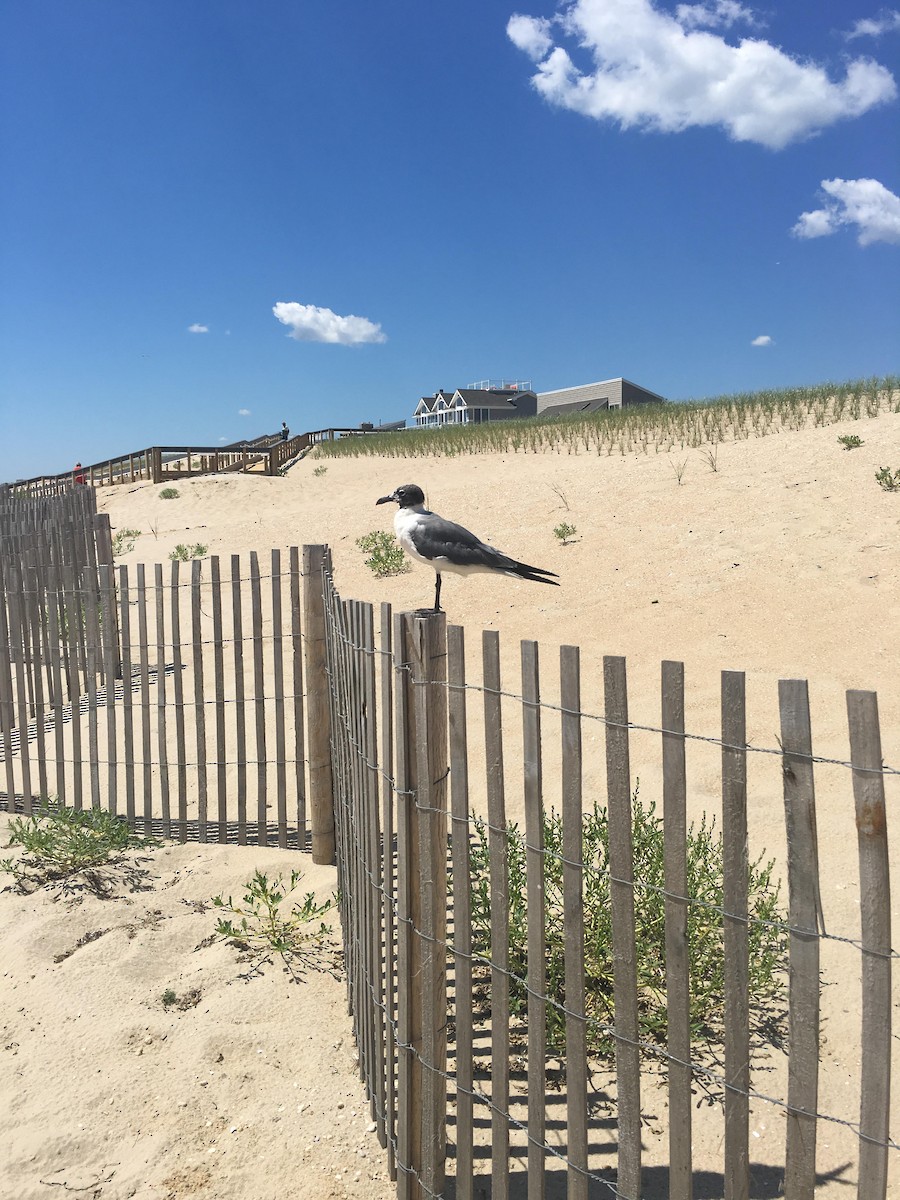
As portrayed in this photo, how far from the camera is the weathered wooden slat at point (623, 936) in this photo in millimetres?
1790

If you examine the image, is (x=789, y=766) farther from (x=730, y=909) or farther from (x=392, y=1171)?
(x=392, y=1171)

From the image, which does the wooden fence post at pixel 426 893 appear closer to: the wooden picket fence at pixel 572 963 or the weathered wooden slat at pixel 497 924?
the wooden picket fence at pixel 572 963

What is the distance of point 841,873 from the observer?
373 cm

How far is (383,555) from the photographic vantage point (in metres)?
10.8

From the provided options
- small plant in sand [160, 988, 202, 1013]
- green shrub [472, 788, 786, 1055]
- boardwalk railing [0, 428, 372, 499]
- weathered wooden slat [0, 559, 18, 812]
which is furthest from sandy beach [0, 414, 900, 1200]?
boardwalk railing [0, 428, 372, 499]

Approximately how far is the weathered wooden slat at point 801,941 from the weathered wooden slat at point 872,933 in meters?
0.08

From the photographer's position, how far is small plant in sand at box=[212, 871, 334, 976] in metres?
3.51

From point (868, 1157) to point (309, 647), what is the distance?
3284 millimetres

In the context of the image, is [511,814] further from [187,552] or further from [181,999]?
[187,552]

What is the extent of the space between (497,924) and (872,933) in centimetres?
91

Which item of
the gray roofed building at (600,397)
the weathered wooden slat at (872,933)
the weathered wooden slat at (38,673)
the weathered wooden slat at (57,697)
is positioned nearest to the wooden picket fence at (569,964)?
the weathered wooden slat at (872,933)

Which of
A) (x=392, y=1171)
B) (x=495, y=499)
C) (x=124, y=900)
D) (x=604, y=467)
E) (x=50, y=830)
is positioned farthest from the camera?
(x=604, y=467)

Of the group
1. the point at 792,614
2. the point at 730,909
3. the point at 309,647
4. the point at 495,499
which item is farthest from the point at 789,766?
the point at 495,499

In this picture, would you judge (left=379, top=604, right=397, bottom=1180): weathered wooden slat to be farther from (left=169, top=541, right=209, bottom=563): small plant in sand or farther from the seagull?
(left=169, top=541, right=209, bottom=563): small plant in sand
